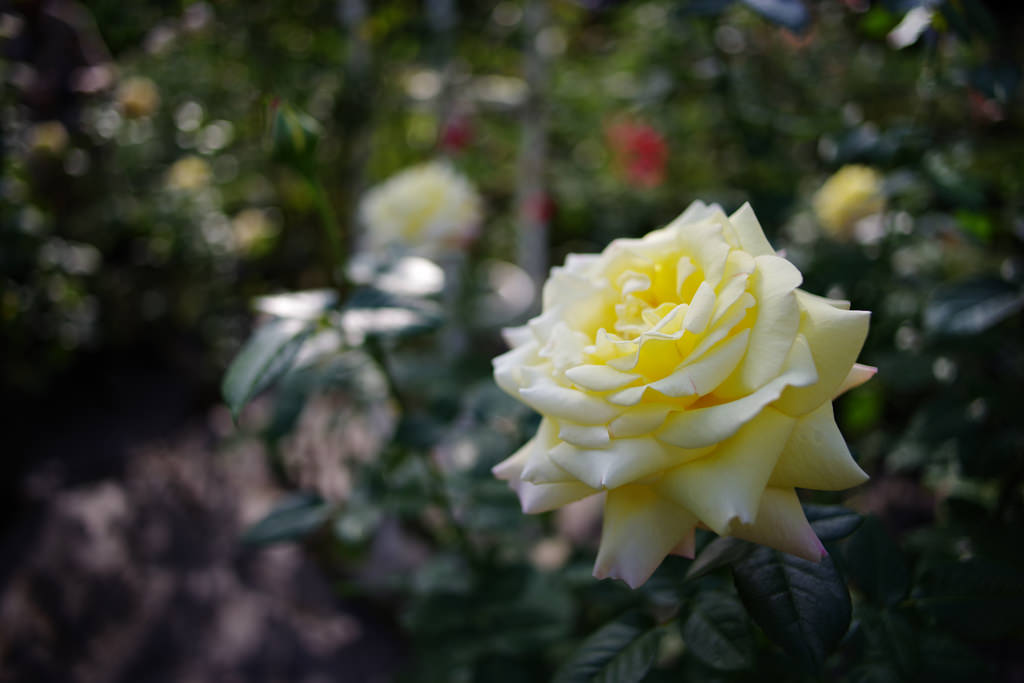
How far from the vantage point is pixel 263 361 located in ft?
1.86

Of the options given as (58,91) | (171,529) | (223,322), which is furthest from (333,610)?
(58,91)

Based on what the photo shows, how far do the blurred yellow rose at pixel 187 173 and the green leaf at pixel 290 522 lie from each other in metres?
1.76

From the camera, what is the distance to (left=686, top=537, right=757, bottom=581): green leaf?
1.38 feet

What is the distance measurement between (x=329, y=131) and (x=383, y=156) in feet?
1.35

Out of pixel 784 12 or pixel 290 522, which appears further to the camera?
pixel 290 522

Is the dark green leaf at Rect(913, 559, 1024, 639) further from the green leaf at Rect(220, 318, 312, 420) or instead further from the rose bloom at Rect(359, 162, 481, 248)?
the rose bloom at Rect(359, 162, 481, 248)

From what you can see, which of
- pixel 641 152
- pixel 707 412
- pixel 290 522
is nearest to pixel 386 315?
pixel 290 522


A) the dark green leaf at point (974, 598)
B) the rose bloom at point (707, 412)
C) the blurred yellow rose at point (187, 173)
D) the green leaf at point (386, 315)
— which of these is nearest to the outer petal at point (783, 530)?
the rose bloom at point (707, 412)

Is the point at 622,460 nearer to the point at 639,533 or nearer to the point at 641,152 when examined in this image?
the point at 639,533

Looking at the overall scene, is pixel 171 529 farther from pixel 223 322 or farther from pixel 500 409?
pixel 500 409

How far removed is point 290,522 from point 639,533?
54 cm

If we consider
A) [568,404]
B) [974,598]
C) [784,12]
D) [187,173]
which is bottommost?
[187,173]

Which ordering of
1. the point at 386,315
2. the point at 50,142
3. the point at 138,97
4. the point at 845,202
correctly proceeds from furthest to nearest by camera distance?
the point at 138,97 < the point at 50,142 < the point at 845,202 < the point at 386,315

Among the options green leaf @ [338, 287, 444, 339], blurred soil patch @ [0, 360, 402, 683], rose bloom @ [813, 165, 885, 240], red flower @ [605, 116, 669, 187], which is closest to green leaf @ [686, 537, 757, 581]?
green leaf @ [338, 287, 444, 339]
